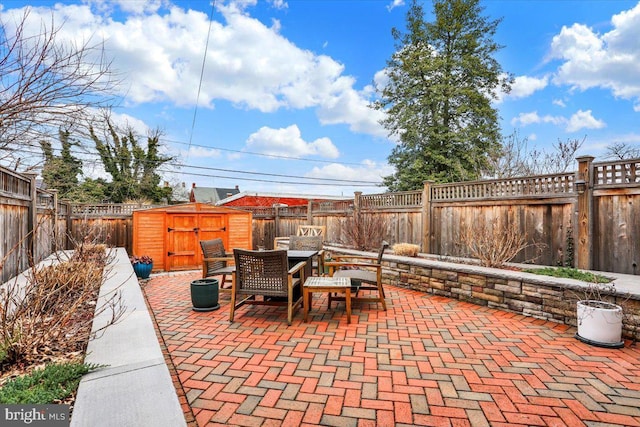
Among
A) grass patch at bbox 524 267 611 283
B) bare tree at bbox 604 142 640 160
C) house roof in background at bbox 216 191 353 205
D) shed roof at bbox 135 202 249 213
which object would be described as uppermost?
bare tree at bbox 604 142 640 160

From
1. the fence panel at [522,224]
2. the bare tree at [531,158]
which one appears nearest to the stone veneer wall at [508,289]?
the fence panel at [522,224]

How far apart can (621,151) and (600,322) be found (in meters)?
8.50

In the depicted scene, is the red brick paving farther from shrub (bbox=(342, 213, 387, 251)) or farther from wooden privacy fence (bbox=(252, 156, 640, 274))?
shrub (bbox=(342, 213, 387, 251))

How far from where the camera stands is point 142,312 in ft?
9.03

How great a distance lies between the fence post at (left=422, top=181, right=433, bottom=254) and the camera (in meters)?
6.77

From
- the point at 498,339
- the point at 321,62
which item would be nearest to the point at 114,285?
the point at 498,339

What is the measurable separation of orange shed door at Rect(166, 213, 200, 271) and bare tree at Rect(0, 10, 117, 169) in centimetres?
463

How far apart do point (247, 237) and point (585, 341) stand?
22.9 feet

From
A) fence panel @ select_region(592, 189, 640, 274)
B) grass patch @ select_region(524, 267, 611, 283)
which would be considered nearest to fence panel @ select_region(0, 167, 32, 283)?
grass patch @ select_region(524, 267, 611, 283)

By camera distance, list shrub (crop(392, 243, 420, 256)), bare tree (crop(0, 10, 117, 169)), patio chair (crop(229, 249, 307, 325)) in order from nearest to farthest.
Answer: bare tree (crop(0, 10, 117, 169)), patio chair (crop(229, 249, 307, 325)), shrub (crop(392, 243, 420, 256))

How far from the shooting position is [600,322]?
2908 millimetres

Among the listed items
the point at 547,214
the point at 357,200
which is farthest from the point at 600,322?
the point at 357,200

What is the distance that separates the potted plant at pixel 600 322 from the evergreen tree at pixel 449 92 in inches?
380

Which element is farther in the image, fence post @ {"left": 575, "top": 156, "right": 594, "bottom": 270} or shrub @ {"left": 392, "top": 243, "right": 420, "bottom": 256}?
shrub @ {"left": 392, "top": 243, "right": 420, "bottom": 256}
